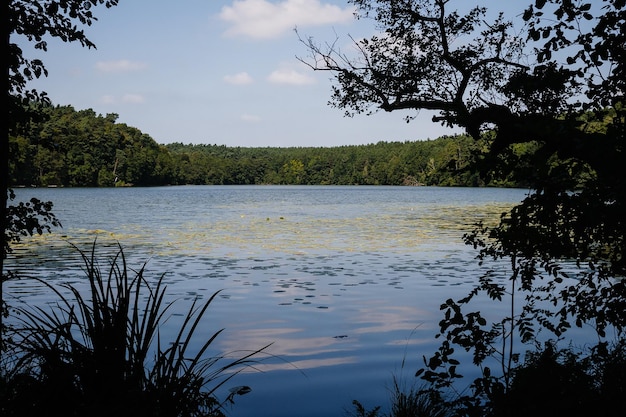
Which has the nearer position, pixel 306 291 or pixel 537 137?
pixel 537 137

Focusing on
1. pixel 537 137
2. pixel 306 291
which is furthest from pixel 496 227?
pixel 306 291

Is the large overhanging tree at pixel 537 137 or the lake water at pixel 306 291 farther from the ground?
the large overhanging tree at pixel 537 137

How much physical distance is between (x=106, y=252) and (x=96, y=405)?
21.3m

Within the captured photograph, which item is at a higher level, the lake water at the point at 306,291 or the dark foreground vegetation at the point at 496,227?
the dark foreground vegetation at the point at 496,227

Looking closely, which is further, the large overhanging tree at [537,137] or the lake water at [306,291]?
the lake water at [306,291]

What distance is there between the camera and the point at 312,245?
26.7 meters

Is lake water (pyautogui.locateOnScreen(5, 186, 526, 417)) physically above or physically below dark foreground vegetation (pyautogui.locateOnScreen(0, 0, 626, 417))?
below

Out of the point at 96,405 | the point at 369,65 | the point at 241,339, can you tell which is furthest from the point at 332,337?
the point at 96,405

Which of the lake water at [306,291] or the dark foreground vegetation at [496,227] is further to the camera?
the lake water at [306,291]

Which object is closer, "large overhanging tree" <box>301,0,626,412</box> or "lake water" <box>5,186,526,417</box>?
"large overhanging tree" <box>301,0,626,412</box>

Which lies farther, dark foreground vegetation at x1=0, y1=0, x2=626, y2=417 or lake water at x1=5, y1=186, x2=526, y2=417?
lake water at x1=5, y1=186, x2=526, y2=417

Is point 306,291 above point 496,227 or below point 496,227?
below

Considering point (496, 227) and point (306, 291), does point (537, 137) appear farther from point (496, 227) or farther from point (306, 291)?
point (306, 291)

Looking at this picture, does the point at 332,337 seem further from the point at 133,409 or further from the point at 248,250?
the point at 248,250
